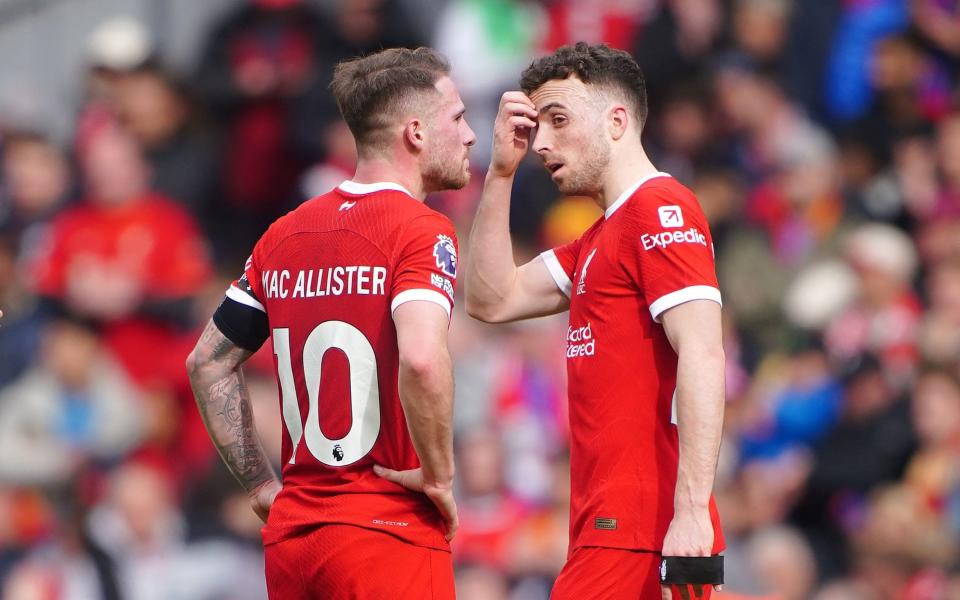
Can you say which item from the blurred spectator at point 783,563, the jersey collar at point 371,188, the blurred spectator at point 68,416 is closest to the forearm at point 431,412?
the jersey collar at point 371,188

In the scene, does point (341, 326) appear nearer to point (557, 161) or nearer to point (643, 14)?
point (557, 161)

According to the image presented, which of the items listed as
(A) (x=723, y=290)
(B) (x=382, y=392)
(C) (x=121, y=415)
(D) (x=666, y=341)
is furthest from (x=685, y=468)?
(C) (x=121, y=415)

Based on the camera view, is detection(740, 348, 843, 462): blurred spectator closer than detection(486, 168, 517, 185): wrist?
No

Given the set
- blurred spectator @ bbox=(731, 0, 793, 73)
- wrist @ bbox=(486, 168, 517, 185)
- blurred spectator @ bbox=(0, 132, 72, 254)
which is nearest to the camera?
wrist @ bbox=(486, 168, 517, 185)

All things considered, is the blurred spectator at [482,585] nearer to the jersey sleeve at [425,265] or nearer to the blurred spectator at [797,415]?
the blurred spectator at [797,415]

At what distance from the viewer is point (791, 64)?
10.3m

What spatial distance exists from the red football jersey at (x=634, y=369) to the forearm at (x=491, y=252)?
1.81ft

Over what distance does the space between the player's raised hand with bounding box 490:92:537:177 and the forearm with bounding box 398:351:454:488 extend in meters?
0.90

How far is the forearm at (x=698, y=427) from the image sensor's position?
4426mm

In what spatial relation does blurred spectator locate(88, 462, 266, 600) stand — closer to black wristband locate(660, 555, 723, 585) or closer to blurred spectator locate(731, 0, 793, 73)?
blurred spectator locate(731, 0, 793, 73)

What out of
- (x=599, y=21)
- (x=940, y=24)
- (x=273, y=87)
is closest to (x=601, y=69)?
(x=940, y=24)

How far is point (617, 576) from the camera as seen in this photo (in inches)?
181

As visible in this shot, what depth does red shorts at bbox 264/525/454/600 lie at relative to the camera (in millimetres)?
4551

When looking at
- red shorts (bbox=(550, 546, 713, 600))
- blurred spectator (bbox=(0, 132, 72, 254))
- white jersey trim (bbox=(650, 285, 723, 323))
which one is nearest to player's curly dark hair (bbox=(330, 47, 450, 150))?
white jersey trim (bbox=(650, 285, 723, 323))
